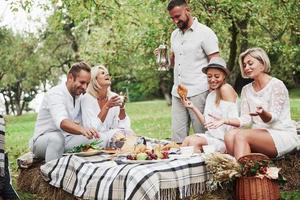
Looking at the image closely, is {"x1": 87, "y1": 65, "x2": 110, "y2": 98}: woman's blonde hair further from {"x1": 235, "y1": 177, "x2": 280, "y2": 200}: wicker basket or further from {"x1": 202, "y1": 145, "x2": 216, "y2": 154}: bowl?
{"x1": 235, "y1": 177, "x2": 280, "y2": 200}: wicker basket

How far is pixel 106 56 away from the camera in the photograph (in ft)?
51.2

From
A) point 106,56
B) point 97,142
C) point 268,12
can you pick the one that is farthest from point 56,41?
point 97,142

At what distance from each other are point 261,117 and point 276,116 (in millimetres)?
159

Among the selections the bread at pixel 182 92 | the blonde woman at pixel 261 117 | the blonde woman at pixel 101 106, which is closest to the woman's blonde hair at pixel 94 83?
the blonde woman at pixel 101 106

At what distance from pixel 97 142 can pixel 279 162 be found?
1.77m

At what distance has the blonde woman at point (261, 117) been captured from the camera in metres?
4.77

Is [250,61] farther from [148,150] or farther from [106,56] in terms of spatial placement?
[106,56]

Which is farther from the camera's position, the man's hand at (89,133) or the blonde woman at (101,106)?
the blonde woman at (101,106)

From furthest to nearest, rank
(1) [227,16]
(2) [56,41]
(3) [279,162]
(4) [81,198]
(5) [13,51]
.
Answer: (2) [56,41] → (5) [13,51] → (1) [227,16] → (3) [279,162] → (4) [81,198]

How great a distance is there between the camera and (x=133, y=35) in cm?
1445

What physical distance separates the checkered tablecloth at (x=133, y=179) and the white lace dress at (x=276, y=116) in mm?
755

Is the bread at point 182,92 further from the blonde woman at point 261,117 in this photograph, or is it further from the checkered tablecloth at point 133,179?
the checkered tablecloth at point 133,179

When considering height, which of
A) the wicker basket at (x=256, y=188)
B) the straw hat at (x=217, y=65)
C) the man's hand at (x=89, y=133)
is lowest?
the wicker basket at (x=256, y=188)

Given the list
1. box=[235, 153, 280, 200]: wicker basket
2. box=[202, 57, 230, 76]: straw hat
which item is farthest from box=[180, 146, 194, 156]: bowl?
box=[202, 57, 230, 76]: straw hat
